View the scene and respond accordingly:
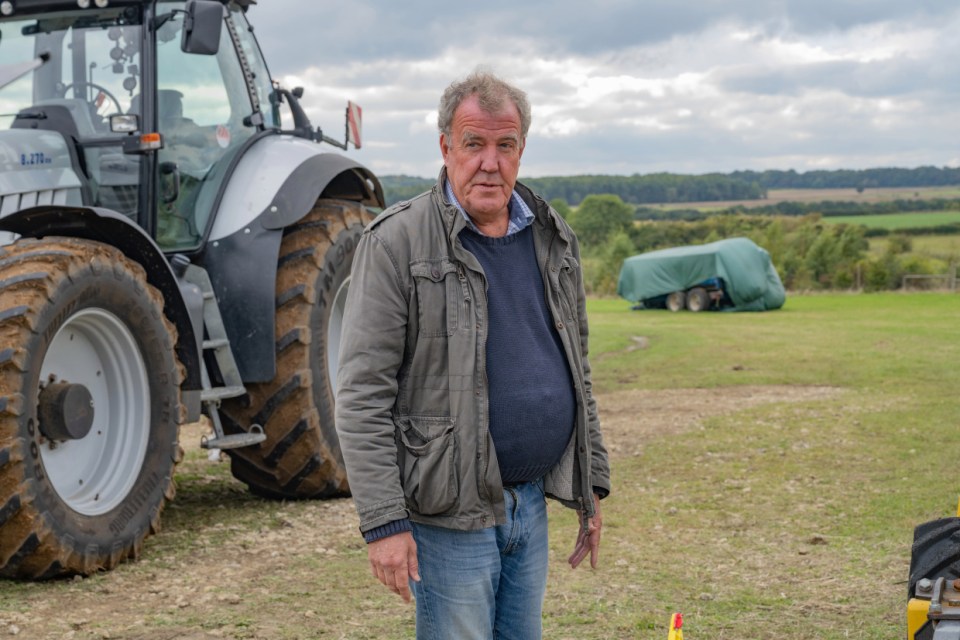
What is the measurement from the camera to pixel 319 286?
22.3 feet

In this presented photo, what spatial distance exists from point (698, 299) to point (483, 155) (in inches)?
1366

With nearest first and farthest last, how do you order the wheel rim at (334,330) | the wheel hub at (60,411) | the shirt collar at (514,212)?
the shirt collar at (514,212), the wheel hub at (60,411), the wheel rim at (334,330)

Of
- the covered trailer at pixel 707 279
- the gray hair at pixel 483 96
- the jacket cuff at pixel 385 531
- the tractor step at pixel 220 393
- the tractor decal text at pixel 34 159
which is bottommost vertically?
the covered trailer at pixel 707 279

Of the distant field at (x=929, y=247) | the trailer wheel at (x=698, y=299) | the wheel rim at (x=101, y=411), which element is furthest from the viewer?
the distant field at (x=929, y=247)

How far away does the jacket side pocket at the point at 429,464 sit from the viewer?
2789mm

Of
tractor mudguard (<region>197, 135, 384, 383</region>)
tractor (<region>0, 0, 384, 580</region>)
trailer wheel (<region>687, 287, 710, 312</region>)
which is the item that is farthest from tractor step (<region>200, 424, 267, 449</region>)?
trailer wheel (<region>687, 287, 710, 312</region>)

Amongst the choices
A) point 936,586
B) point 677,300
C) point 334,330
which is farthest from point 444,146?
point 677,300

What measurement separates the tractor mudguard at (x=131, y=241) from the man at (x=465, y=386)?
9.97ft

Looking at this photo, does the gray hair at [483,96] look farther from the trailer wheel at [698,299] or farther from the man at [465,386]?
the trailer wheel at [698,299]

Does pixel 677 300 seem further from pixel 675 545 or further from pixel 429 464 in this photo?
pixel 429 464

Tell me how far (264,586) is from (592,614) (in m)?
1.48

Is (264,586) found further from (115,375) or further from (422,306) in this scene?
(422,306)

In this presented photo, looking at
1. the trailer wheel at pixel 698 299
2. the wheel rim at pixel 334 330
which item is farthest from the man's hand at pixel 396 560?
the trailer wheel at pixel 698 299

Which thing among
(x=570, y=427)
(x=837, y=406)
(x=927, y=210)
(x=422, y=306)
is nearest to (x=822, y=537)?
(x=570, y=427)
